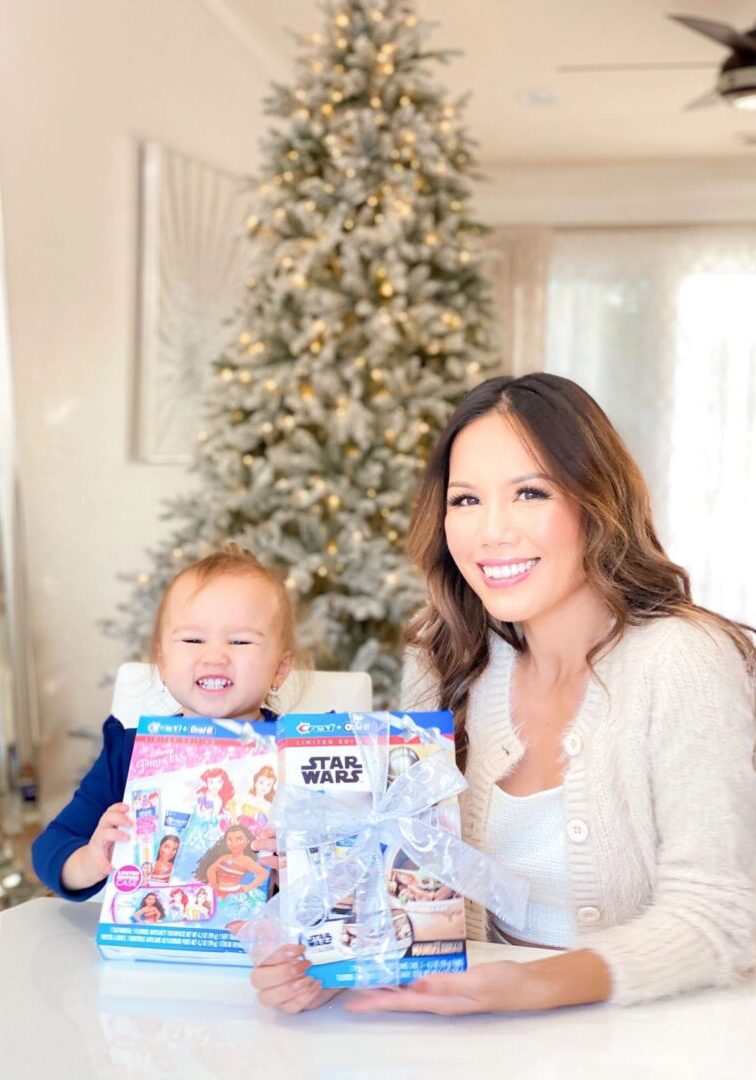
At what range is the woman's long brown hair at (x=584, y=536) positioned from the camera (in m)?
1.46

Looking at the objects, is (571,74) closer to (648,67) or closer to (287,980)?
(648,67)

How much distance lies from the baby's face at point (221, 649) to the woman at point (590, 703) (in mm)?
267

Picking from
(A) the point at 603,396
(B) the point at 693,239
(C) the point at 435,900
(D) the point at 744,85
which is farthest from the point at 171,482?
(C) the point at 435,900

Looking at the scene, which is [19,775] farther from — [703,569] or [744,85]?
[703,569]

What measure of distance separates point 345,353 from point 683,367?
4201 millimetres

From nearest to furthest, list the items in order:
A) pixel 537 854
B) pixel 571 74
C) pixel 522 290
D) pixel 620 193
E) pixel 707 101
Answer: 1. pixel 537 854
2. pixel 707 101
3. pixel 571 74
4. pixel 620 193
5. pixel 522 290

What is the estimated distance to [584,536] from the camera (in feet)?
4.90

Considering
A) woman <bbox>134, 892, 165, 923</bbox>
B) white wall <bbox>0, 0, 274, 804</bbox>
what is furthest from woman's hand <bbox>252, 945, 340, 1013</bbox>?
white wall <bbox>0, 0, 274, 804</bbox>

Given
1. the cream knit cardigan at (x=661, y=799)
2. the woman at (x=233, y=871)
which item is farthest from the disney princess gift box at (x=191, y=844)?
the cream knit cardigan at (x=661, y=799)

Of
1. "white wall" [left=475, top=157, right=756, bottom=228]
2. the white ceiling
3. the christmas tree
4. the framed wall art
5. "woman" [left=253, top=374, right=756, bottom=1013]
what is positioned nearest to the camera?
"woman" [left=253, top=374, right=756, bottom=1013]

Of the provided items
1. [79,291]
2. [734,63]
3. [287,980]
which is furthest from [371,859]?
[734,63]

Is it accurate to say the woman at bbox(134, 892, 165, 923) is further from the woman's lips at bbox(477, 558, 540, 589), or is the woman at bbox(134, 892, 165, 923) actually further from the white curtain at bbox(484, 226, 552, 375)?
the white curtain at bbox(484, 226, 552, 375)

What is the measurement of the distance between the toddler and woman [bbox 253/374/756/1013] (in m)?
0.26

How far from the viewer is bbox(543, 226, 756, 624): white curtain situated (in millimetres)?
7879
